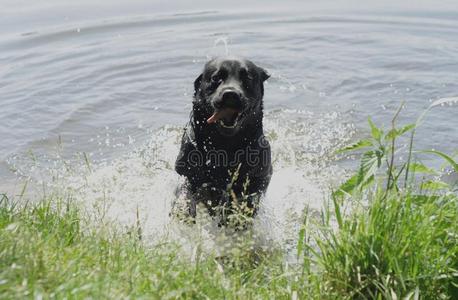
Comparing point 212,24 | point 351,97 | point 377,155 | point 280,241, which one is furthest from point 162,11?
point 377,155

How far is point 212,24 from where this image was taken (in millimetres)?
11828

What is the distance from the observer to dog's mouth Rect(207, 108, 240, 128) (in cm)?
502

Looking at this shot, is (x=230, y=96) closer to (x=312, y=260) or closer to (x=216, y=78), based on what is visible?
(x=216, y=78)

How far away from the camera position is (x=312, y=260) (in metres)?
3.43

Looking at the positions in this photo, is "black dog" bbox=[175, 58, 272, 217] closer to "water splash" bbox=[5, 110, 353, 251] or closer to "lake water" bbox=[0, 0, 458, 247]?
"water splash" bbox=[5, 110, 353, 251]

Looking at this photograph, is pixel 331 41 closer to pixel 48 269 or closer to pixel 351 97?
pixel 351 97

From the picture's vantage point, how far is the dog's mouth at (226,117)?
502 centimetres

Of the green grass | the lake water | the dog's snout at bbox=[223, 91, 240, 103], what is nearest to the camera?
the green grass

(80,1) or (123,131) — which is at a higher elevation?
(80,1)

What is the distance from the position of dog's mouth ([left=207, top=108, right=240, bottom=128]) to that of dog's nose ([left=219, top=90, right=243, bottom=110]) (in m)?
0.04

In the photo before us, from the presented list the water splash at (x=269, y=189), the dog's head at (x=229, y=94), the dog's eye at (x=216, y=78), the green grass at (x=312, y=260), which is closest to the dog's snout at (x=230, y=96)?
the dog's head at (x=229, y=94)

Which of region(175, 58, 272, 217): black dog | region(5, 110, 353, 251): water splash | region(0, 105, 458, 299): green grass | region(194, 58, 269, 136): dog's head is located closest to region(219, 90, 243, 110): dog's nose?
region(194, 58, 269, 136): dog's head

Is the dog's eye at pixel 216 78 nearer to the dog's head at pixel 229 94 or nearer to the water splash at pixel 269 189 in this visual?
the dog's head at pixel 229 94

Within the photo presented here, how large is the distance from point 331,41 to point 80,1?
5280 mm
